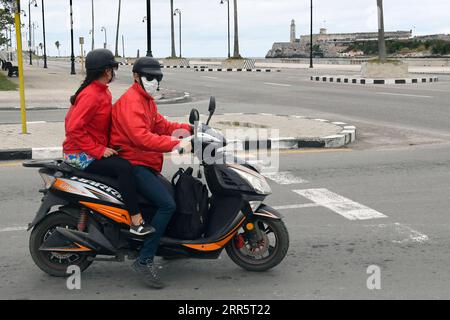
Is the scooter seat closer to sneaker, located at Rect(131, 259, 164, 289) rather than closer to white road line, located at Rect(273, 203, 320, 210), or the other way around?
sneaker, located at Rect(131, 259, 164, 289)

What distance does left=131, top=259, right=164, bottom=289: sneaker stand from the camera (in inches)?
171

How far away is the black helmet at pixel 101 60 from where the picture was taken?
4281 mm

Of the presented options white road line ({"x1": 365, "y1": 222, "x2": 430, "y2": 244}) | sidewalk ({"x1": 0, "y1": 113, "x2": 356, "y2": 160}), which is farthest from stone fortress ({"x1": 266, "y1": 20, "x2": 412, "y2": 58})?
white road line ({"x1": 365, "y1": 222, "x2": 430, "y2": 244})

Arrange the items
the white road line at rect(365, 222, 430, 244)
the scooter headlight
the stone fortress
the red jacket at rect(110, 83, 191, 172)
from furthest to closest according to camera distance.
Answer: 1. the stone fortress
2. the white road line at rect(365, 222, 430, 244)
3. the scooter headlight
4. the red jacket at rect(110, 83, 191, 172)

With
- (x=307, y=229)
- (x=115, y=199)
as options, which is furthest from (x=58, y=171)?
(x=307, y=229)

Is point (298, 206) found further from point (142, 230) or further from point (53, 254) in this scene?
point (53, 254)

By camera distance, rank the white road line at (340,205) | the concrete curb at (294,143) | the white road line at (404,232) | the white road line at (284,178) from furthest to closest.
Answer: the concrete curb at (294,143) → the white road line at (284,178) → the white road line at (340,205) → the white road line at (404,232)

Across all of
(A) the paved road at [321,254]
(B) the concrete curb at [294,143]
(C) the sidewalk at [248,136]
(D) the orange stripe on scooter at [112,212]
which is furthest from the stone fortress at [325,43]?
(D) the orange stripe on scooter at [112,212]

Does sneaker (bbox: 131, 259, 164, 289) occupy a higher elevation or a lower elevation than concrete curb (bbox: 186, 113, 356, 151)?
lower

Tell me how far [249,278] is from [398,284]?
→ 1.03 metres

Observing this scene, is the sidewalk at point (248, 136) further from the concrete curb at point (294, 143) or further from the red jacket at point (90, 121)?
the red jacket at point (90, 121)

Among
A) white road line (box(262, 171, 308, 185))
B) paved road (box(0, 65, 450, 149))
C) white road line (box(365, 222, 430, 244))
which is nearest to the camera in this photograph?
white road line (box(365, 222, 430, 244))

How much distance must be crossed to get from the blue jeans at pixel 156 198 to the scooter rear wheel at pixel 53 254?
57 cm

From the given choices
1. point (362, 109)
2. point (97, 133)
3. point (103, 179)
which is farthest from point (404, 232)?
point (362, 109)
